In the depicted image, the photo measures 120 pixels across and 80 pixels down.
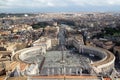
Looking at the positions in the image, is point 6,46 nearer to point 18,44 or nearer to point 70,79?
point 18,44

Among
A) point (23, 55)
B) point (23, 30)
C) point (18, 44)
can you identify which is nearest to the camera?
point (23, 55)

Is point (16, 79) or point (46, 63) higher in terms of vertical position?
point (16, 79)

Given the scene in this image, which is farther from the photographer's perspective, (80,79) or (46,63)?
(46,63)

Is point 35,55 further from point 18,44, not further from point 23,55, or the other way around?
point 18,44

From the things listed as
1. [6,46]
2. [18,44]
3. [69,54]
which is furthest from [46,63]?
[18,44]

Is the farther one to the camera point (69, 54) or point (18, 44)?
point (18, 44)

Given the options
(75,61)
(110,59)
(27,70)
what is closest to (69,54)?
(75,61)

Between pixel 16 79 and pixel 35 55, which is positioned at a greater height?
pixel 16 79

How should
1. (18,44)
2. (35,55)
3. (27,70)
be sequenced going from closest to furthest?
(27,70)
(35,55)
(18,44)

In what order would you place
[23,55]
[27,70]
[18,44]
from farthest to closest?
1. [18,44]
2. [23,55]
3. [27,70]
